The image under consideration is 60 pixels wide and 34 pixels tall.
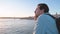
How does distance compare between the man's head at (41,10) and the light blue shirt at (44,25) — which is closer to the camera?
the light blue shirt at (44,25)

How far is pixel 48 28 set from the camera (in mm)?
2982

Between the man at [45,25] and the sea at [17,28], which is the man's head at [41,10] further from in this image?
the sea at [17,28]

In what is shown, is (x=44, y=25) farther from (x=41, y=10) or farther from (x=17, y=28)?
(x=17, y=28)

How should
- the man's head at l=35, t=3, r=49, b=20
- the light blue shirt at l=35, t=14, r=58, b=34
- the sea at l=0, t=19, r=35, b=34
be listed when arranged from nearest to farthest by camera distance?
the light blue shirt at l=35, t=14, r=58, b=34 → the man's head at l=35, t=3, r=49, b=20 → the sea at l=0, t=19, r=35, b=34

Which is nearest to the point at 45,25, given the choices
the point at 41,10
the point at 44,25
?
the point at 44,25

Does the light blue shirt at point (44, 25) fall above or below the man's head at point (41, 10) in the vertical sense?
below

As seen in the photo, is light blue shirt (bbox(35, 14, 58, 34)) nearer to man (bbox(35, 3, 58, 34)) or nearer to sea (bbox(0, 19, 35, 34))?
man (bbox(35, 3, 58, 34))

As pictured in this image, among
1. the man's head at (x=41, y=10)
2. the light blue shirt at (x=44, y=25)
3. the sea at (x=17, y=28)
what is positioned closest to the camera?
the light blue shirt at (x=44, y=25)

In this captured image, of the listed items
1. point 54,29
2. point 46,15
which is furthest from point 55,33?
point 46,15

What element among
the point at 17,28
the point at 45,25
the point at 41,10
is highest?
the point at 41,10

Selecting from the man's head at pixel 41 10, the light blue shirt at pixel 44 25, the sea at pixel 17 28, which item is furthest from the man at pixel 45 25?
the sea at pixel 17 28

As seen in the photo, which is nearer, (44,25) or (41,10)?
(44,25)

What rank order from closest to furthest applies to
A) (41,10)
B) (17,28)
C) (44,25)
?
1. (44,25)
2. (41,10)
3. (17,28)

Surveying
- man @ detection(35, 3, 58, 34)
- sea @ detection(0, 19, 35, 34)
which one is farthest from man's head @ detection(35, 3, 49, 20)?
sea @ detection(0, 19, 35, 34)
